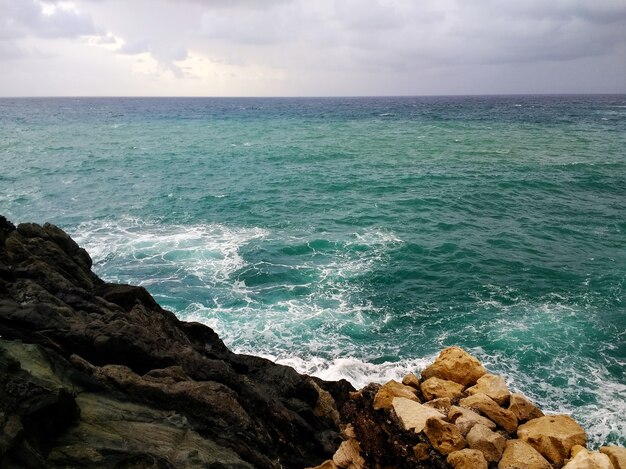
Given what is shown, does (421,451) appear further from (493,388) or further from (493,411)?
(493,388)

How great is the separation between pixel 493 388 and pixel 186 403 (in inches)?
504

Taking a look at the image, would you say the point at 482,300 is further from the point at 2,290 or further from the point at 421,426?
the point at 2,290

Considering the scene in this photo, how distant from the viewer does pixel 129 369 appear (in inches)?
537

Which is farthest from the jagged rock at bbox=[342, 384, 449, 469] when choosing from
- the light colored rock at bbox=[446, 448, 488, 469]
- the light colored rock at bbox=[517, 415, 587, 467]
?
the light colored rock at bbox=[517, 415, 587, 467]

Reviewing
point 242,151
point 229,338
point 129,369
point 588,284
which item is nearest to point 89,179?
point 242,151

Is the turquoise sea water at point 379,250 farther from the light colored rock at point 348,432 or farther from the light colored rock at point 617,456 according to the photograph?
the light colored rock at point 348,432

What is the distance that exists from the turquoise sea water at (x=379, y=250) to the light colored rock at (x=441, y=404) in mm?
4567

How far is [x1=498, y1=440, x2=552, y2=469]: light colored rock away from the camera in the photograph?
15.4 metres

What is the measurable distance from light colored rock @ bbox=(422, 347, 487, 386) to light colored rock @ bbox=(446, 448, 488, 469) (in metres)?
4.94

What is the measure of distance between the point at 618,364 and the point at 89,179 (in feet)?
207

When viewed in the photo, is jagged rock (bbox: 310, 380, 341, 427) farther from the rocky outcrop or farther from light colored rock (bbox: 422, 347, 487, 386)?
light colored rock (bbox: 422, 347, 487, 386)

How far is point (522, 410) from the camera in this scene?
18.0 metres

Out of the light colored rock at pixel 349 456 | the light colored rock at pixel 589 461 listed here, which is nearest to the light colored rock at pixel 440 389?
the light colored rock at pixel 349 456

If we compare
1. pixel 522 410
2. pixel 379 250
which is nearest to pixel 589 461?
pixel 522 410
